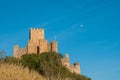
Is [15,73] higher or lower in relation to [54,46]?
lower

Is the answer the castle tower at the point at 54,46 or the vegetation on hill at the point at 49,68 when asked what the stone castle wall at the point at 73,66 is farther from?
the vegetation on hill at the point at 49,68

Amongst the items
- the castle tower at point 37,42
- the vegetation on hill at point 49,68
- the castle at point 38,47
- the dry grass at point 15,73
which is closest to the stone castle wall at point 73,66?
the castle at point 38,47

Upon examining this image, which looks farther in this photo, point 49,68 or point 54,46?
point 54,46

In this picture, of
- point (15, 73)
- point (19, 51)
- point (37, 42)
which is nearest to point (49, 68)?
point (15, 73)

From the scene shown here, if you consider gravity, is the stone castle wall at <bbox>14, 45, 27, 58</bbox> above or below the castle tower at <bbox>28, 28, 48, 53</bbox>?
below

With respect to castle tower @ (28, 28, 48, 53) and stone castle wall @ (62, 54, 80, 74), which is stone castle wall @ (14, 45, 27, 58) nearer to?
castle tower @ (28, 28, 48, 53)

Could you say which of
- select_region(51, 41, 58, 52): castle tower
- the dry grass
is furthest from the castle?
the dry grass

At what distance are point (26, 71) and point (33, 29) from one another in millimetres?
103027

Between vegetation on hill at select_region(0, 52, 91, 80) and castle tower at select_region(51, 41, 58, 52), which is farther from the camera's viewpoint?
castle tower at select_region(51, 41, 58, 52)

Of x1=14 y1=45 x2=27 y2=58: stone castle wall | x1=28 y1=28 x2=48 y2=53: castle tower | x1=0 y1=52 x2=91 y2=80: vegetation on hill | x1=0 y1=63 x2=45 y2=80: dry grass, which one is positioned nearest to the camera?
x1=0 y1=63 x2=45 y2=80: dry grass

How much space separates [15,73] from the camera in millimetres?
13672

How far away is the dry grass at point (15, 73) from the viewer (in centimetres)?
1341

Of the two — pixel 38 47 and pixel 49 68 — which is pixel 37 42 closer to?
pixel 38 47

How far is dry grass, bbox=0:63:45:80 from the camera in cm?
1341
